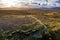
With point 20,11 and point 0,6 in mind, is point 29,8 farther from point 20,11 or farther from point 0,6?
point 0,6

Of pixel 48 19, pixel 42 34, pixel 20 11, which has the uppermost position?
pixel 20 11

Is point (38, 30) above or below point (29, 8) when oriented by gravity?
below

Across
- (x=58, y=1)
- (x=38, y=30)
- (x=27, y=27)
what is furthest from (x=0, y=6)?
(x=58, y=1)

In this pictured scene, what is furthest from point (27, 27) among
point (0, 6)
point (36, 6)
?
point (0, 6)

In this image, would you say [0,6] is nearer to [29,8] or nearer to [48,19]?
[29,8]

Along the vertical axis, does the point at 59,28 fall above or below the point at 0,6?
below

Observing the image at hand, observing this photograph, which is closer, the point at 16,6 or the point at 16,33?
the point at 16,33
